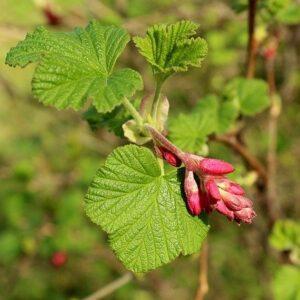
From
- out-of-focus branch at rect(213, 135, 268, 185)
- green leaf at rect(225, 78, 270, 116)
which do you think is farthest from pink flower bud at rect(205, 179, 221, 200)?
green leaf at rect(225, 78, 270, 116)

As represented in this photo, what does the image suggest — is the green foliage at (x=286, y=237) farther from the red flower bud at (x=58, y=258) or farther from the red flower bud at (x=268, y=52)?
the red flower bud at (x=58, y=258)

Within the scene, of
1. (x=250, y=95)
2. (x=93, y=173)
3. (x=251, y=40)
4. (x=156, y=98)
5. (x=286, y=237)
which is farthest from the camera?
(x=93, y=173)

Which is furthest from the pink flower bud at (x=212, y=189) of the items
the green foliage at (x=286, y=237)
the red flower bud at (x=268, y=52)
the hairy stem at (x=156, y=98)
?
the red flower bud at (x=268, y=52)

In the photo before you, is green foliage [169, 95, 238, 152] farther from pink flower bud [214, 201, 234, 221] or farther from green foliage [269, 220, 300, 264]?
green foliage [269, 220, 300, 264]

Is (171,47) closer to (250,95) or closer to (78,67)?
(78,67)

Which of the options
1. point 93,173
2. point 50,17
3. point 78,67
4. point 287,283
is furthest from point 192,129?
point 93,173

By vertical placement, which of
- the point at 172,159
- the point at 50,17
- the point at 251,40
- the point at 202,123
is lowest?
the point at 50,17
